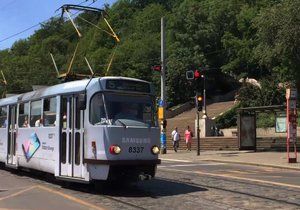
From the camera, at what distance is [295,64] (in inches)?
1535

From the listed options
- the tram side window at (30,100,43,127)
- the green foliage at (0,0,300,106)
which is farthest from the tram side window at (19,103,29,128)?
the green foliage at (0,0,300,106)

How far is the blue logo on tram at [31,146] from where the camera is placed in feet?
56.5

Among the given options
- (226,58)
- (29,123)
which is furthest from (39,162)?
(226,58)

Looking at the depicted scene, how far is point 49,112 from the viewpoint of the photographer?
53.8 feet

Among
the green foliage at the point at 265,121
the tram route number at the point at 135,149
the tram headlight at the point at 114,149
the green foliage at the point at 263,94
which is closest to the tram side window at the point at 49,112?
the tram headlight at the point at 114,149

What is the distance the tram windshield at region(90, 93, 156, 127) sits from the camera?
13734mm

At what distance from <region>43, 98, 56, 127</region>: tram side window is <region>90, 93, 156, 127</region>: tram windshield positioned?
94.5 inches

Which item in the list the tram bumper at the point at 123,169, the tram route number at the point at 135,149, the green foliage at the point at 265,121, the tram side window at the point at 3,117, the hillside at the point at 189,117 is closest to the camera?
the tram bumper at the point at 123,169

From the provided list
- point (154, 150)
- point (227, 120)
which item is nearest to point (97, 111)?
point (154, 150)

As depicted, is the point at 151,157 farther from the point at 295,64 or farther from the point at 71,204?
the point at 295,64

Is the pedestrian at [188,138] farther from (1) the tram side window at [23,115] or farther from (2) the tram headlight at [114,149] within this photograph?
(2) the tram headlight at [114,149]

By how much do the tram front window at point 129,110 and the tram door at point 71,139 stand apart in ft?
3.15

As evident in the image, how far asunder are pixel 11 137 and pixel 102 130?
25.4ft

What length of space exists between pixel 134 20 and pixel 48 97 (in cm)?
9779
